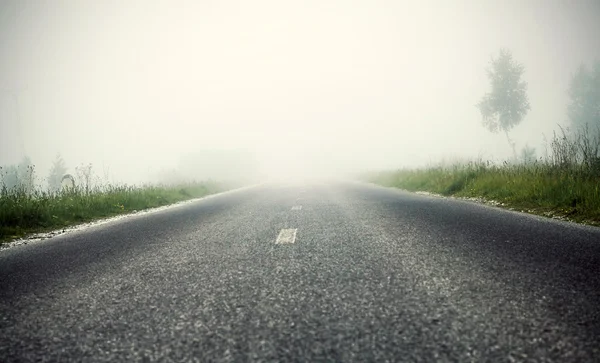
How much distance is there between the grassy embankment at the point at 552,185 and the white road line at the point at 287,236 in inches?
195

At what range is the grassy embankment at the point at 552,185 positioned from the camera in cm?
656

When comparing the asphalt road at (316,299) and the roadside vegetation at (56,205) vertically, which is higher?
the roadside vegetation at (56,205)

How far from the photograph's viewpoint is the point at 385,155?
109 m

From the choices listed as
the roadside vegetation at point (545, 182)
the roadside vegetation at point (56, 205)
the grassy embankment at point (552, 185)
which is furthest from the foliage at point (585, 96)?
the roadside vegetation at point (56, 205)

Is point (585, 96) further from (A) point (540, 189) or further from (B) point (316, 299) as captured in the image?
(B) point (316, 299)

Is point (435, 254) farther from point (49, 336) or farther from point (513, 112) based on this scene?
point (513, 112)

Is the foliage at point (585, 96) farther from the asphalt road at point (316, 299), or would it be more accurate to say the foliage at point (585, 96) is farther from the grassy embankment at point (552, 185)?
the asphalt road at point (316, 299)

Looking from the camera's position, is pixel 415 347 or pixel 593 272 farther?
pixel 593 272

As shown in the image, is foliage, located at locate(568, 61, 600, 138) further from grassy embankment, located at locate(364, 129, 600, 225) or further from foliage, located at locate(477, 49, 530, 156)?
grassy embankment, located at locate(364, 129, 600, 225)

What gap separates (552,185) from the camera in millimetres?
7980

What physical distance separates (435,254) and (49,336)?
361 cm

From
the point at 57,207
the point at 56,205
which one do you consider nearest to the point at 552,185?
the point at 57,207

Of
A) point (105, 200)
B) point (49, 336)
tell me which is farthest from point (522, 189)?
point (105, 200)

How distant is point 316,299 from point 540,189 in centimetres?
803
